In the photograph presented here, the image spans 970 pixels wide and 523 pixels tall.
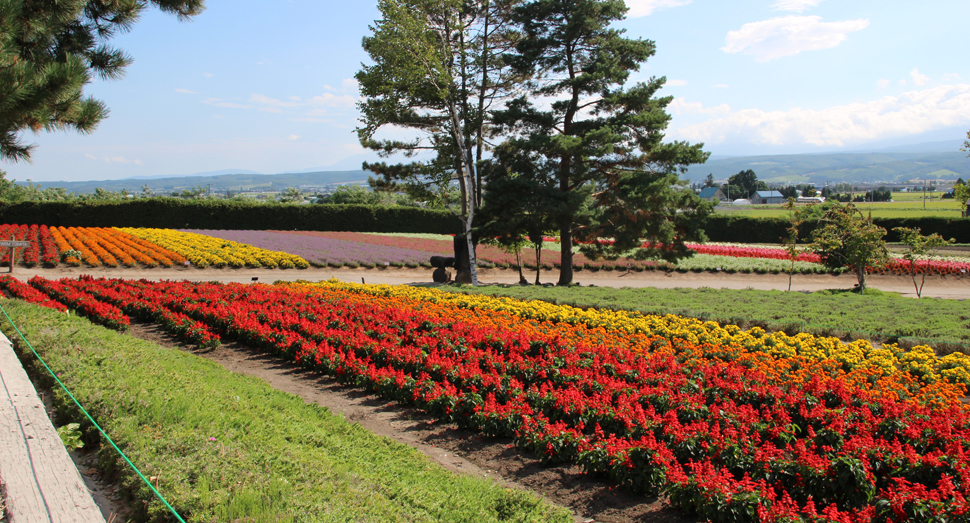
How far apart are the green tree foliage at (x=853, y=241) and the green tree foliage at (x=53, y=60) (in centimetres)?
1993

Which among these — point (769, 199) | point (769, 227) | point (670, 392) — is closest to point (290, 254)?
point (670, 392)

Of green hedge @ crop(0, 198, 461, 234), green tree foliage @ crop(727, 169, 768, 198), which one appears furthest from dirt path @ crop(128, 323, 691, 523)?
green tree foliage @ crop(727, 169, 768, 198)

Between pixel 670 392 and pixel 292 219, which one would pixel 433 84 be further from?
pixel 292 219

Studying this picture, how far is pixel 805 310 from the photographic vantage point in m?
12.1

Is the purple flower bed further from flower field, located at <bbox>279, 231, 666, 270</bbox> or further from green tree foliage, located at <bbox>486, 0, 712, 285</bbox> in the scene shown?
green tree foliage, located at <bbox>486, 0, 712, 285</bbox>

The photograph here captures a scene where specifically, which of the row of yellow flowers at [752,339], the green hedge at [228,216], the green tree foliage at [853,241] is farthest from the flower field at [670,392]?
the green hedge at [228,216]

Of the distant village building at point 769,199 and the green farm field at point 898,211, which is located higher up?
the distant village building at point 769,199

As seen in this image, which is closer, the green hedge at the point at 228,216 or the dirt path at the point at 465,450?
the dirt path at the point at 465,450

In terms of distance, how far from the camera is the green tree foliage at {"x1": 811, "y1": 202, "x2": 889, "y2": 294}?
18.2m

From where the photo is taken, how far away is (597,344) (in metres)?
8.71

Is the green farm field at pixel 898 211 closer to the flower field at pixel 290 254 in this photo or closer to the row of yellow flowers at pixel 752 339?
the flower field at pixel 290 254

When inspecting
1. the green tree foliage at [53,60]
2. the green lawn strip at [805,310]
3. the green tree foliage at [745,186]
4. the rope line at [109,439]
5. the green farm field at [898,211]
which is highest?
the green tree foliage at [745,186]

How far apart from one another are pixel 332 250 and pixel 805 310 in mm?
21988

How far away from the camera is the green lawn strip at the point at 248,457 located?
3627 mm
